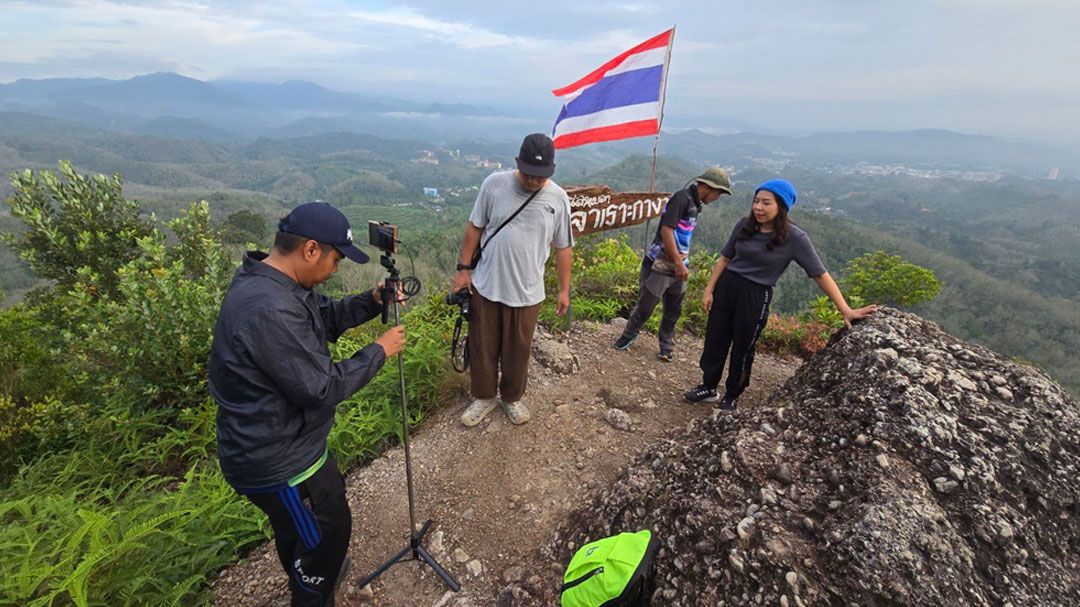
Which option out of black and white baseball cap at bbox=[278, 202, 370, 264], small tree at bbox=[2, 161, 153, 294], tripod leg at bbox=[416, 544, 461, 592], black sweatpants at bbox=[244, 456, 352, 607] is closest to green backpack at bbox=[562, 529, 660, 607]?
tripod leg at bbox=[416, 544, 461, 592]

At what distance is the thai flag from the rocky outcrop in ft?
12.3

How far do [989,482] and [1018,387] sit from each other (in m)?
0.97

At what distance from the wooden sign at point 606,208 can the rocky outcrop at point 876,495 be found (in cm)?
263

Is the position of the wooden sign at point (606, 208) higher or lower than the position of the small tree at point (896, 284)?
higher

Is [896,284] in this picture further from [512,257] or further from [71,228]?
[71,228]

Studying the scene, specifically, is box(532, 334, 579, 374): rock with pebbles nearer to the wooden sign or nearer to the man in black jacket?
the man in black jacket

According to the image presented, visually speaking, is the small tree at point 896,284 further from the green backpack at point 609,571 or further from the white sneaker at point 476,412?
the green backpack at point 609,571

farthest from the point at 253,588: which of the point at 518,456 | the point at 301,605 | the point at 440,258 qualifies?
the point at 440,258

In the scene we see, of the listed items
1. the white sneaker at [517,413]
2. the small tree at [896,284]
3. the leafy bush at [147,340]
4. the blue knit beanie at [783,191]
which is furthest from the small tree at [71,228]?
the small tree at [896,284]

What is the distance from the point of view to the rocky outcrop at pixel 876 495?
1993mm

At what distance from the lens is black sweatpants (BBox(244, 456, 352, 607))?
2213 millimetres

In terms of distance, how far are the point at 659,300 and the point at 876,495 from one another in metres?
3.31

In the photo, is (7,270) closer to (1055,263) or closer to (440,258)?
(440,258)

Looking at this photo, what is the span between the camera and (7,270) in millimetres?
56625
